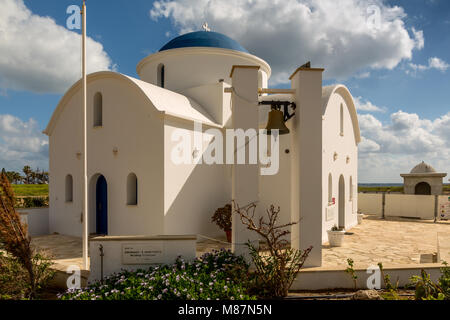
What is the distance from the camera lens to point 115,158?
10227 millimetres

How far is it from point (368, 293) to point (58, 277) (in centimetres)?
627

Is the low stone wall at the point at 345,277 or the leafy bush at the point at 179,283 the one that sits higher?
the leafy bush at the point at 179,283

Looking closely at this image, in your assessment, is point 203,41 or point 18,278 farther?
point 203,41

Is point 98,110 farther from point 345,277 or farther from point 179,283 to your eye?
point 345,277

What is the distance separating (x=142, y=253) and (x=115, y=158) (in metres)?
5.02

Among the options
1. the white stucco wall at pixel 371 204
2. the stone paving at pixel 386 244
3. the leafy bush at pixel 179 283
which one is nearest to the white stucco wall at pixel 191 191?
the leafy bush at pixel 179 283

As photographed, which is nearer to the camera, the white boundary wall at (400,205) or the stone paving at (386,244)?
the stone paving at (386,244)

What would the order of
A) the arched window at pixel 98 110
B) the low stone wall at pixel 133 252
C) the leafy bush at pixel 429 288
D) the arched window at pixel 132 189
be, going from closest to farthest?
the leafy bush at pixel 429 288, the low stone wall at pixel 133 252, the arched window at pixel 132 189, the arched window at pixel 98 110

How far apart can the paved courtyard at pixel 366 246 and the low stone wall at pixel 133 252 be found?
110 centimetres

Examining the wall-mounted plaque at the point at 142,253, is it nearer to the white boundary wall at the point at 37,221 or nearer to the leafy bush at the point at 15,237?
the leafy bush at the point at 15,237

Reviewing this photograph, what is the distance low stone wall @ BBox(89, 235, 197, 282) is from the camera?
6039mm

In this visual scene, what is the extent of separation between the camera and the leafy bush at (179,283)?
4926 millimetres

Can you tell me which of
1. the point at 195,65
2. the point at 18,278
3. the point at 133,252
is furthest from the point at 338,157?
the point at 18,278

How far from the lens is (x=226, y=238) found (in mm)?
10750
